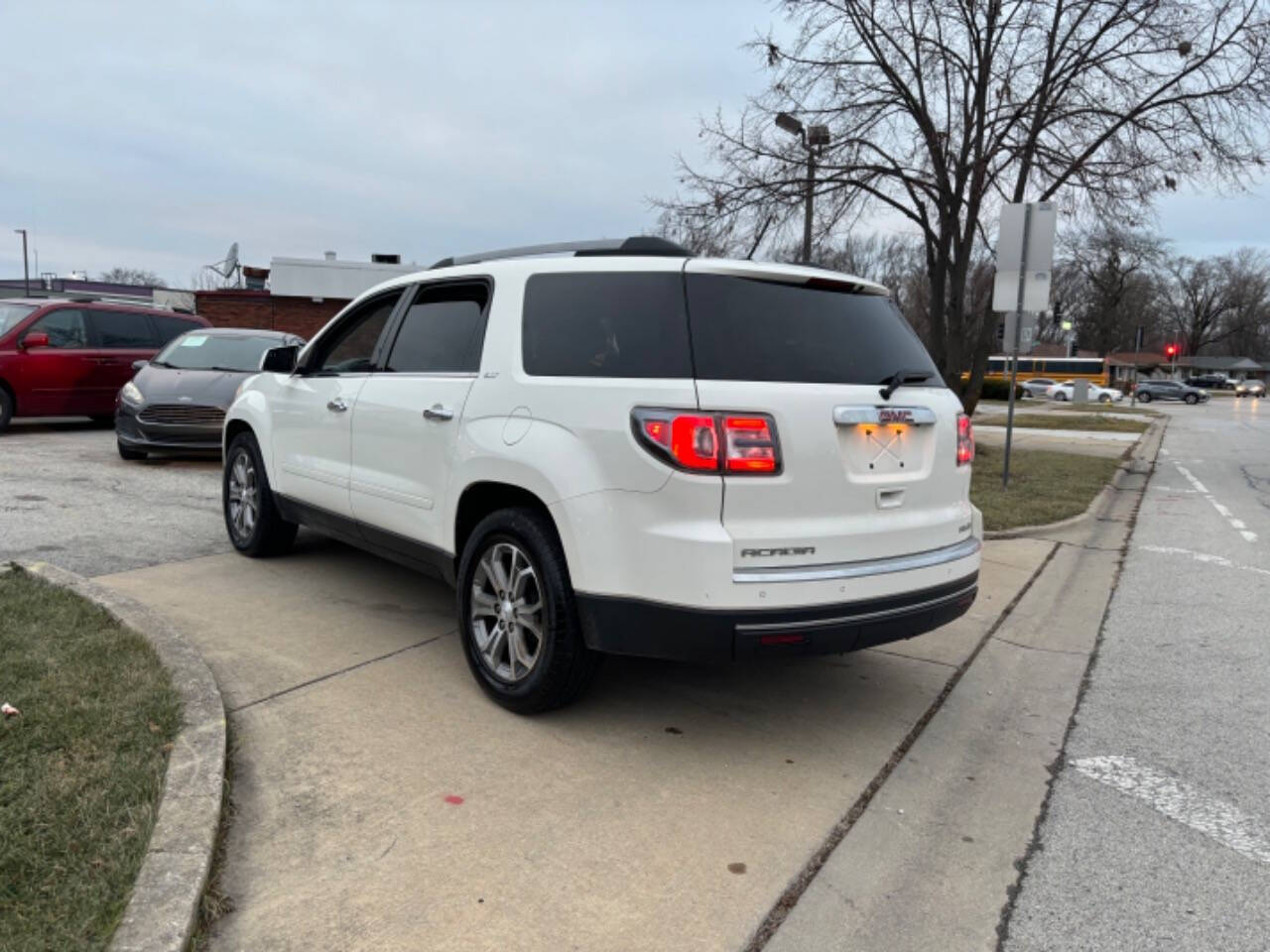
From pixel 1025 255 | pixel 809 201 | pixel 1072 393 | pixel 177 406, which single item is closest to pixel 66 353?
pixel 177 406

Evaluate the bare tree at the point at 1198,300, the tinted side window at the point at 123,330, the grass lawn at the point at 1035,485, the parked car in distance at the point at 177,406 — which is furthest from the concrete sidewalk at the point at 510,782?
the bare tree at the point at 1198,300

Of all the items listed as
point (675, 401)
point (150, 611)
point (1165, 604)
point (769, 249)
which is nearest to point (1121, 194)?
point (769, 249)

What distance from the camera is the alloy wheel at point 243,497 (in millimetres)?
6043

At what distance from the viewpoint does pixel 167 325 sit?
13.4 meters

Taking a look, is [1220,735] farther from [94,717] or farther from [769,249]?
[769,249]

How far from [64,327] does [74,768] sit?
11.4m

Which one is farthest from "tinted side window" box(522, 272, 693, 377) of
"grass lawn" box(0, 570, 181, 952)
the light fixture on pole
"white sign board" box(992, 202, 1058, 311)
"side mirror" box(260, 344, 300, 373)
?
the light fixture on pole

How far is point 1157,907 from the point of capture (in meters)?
2.63

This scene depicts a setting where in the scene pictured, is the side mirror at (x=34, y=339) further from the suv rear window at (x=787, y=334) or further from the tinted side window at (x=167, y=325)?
the suv rear window at (x=787, y=334)

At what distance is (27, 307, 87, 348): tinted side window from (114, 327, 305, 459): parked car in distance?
2502mm

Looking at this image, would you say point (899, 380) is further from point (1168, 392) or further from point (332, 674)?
point (1168, 392)

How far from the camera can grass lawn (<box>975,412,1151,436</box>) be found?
25.3 metres

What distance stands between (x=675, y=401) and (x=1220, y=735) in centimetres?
287

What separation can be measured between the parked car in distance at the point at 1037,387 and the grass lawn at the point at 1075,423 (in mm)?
32513
